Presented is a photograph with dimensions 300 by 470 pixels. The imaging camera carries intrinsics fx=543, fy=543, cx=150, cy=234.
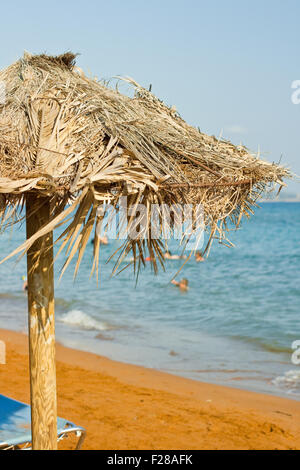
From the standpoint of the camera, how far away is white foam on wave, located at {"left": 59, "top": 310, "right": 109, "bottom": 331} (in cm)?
1016

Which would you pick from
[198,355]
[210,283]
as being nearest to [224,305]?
[210,283]

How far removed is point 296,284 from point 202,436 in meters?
12.5

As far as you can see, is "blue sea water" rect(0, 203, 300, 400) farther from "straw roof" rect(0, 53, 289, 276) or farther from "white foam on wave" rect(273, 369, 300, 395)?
"straw roof" rect(0, 53, 289, 276)

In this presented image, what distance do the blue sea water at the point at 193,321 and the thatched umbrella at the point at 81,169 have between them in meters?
4.43

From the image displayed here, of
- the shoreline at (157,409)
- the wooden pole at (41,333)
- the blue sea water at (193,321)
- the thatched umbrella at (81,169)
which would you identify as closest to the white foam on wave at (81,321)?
the blue sea water at (193,321)

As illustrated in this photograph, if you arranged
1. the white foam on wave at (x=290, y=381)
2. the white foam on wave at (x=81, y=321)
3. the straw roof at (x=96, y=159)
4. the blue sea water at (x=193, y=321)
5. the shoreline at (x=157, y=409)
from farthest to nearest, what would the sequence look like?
the white foam on wave at (x=81, y=321) < the blue sea water at (x=193, y=321) < the white foam on wave at (x=290, y=381) < the shoreline at (x=157, y=409) < the straw roof at (x=96, y=159)

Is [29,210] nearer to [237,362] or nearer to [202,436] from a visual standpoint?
[202,436]

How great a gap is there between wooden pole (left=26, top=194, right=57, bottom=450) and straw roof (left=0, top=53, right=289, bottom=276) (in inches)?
6.0

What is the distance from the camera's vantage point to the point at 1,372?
6.77 metres

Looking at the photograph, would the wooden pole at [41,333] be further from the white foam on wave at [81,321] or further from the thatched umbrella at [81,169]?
the white foam on wave at [81,321]

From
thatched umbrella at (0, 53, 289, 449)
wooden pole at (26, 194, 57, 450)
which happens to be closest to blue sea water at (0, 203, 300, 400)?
wooden pole at (26, 194, 57, 450)

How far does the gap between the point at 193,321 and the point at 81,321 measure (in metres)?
2.23

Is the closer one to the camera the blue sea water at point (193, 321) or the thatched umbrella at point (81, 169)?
the thatched umbrella at point (81, 169)

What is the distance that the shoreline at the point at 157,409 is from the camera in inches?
191
